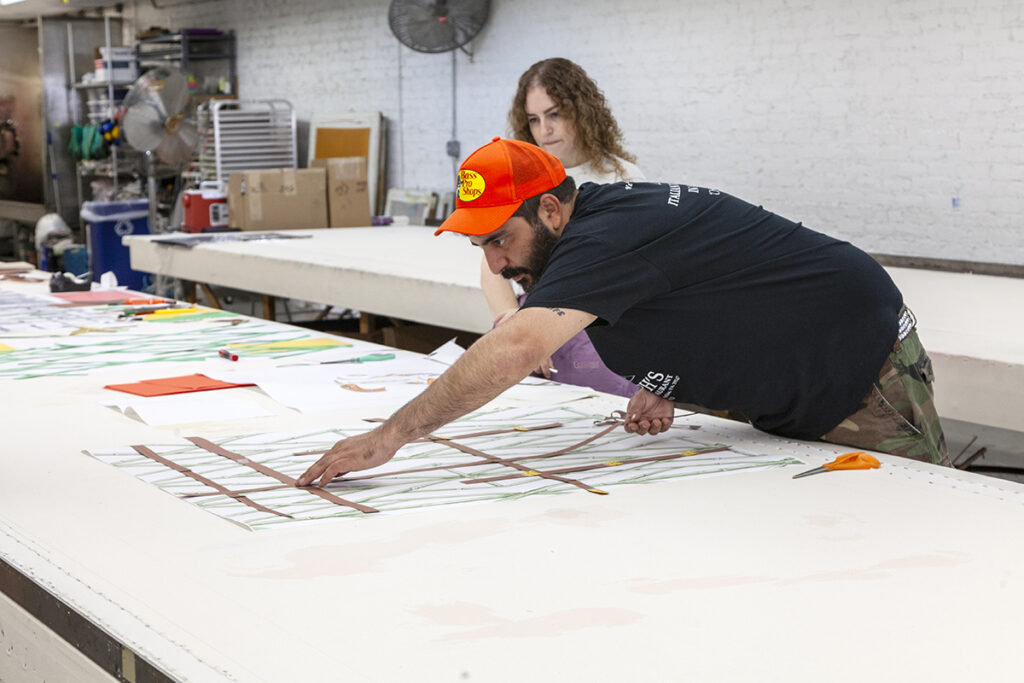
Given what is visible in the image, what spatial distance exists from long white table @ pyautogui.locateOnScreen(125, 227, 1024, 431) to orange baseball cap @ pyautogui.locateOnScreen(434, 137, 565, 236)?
1.39 m

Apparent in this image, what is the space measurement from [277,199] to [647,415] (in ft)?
14.9

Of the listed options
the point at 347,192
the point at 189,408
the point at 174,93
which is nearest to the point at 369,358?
the point at 189,408

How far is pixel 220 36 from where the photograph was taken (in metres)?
9.70

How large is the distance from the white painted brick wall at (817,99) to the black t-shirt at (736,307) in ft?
10.1

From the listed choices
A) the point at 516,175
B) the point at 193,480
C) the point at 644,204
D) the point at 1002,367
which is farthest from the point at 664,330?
the point at 1002,367

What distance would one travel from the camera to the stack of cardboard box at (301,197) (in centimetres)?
612

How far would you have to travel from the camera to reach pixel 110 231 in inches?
335

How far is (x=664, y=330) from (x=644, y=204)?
203 millimetres

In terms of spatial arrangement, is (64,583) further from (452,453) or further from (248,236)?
(248,236)

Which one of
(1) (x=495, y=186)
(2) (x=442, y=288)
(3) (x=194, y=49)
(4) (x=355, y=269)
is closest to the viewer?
(1) (x=495, y=186)

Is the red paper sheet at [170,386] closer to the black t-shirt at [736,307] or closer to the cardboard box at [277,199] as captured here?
the black t-shirt at [736,307]

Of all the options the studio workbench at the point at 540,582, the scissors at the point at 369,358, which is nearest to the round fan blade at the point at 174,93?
the scissors at the point at 369,358

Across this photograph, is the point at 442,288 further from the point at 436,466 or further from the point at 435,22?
the point at 435,22

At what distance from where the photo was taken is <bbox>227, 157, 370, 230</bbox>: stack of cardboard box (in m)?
6.12
